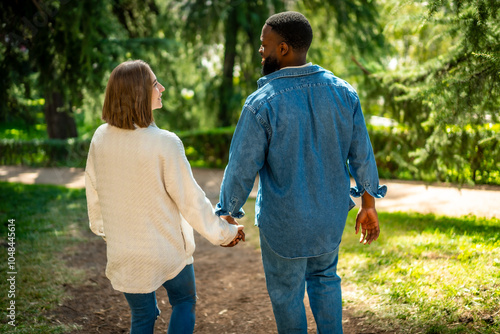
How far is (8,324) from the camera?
130 inches

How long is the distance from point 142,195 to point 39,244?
3.97m

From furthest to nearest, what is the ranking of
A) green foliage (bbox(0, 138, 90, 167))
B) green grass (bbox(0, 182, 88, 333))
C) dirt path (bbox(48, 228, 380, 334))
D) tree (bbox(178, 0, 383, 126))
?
green foliage (bbox(0, 138, 90, 167)) < tree (bbox(178, 0, 383, 126)) < green grass (bbox(0, 182, 88, 333)) < dirt path (bbox(48, 228, 380, 334))

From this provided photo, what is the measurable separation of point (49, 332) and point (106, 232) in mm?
1436

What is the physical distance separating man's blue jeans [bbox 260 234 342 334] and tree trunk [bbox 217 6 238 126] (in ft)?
36.0

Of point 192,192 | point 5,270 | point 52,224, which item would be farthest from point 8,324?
point 52,224

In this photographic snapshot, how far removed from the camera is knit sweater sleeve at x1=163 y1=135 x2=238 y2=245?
2.14m

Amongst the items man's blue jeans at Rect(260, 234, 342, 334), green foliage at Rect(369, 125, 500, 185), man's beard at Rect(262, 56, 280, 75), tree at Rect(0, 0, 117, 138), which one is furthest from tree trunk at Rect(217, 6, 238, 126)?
man's blue jeans at Rect(260, 234, 342, 334)

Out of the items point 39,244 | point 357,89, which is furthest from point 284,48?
point 357,89

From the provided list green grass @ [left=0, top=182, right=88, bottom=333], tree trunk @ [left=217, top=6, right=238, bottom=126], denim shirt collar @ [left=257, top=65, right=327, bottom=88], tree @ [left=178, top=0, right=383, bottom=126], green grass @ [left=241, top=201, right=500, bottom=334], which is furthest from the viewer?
tree trunk @ [left=217, top=6, right=238, bottom=126]

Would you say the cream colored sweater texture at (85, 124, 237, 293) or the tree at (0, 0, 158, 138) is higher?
the tree at (0, 0, 158, 138)

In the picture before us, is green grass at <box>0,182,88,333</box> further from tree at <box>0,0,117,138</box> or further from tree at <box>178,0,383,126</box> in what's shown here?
tree at <box>178,0,383,126</box>

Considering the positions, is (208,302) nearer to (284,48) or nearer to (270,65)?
(270,65)

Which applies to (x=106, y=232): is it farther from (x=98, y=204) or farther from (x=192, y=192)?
(x=192, y=192)

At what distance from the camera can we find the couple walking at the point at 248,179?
84.8 inches
